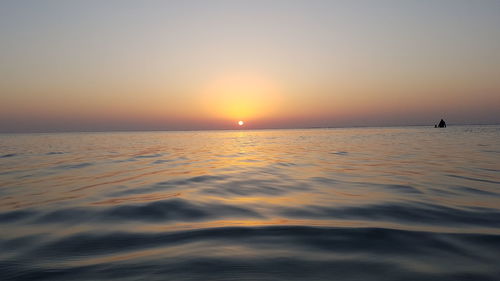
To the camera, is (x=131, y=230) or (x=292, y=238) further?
(x=131, y=230)

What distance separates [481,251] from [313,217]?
2.00 meters

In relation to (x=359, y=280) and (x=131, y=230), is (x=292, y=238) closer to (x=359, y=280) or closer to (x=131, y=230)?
(x=359, y=280)

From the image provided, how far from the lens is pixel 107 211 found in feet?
15.7

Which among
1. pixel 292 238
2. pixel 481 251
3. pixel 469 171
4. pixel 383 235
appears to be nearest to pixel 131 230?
pixel 292 238

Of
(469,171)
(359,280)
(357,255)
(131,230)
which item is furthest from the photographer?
(469,171)

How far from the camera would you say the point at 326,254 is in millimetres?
2855

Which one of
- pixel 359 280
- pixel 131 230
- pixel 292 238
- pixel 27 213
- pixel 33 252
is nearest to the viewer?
pixel 359 280

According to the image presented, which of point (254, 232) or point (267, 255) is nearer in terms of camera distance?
point (267, 255)

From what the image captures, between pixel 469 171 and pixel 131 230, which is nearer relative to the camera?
pixel 131 230

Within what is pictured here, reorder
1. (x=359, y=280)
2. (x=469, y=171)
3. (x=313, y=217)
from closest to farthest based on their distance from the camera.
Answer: (x=359, y=280)
(x=313, y=217)
(x=469, y=171)

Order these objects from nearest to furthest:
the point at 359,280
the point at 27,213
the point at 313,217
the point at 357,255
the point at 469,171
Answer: the point at 359,280 → the point at 357,255 → the point at 313,217 → the point at 27,213 → the point at 469,171

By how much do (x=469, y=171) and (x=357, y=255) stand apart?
887 cm

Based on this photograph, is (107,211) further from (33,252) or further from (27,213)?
(33,252)

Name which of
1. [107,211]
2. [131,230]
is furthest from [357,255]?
[107,211]
